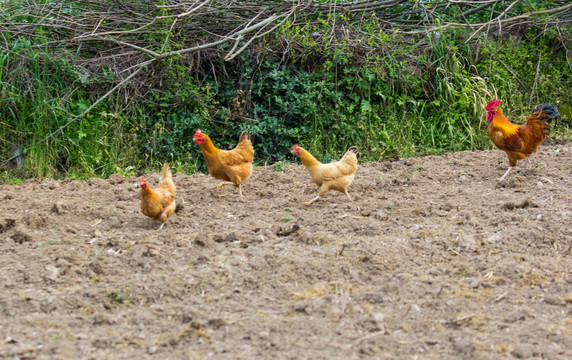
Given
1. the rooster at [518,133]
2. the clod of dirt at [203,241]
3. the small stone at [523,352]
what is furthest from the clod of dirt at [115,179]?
the small stone at [523,352]

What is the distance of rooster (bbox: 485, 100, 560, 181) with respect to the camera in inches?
248

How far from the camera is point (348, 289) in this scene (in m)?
3.72

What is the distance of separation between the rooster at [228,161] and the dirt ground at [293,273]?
0.24 metres

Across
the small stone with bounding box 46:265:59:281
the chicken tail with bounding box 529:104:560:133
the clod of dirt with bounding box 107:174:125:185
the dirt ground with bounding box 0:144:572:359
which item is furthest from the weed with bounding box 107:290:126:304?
the chicken tail with bounding box 529:104:560:133

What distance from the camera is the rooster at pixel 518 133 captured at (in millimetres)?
6293

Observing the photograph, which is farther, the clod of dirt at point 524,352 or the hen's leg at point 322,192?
the hen's leg at point 322,192

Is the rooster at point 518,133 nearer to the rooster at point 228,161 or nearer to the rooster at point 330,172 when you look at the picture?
the rooster at point 330,172

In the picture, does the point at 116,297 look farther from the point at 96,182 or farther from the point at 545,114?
the point at 545,114

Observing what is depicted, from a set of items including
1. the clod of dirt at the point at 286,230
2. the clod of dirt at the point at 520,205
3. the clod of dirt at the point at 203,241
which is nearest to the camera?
the clod of dirt at the point at 203,241

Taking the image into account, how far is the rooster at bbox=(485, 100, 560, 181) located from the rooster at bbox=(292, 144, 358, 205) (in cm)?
185

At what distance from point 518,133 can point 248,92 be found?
3.59 metres

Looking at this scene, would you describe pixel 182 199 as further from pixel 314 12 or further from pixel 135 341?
pixel 314 12

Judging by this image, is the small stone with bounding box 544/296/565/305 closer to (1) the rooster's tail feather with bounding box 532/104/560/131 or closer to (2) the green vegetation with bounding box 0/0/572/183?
(1) the rooster's tail feather with bounding box 532/104/560/131

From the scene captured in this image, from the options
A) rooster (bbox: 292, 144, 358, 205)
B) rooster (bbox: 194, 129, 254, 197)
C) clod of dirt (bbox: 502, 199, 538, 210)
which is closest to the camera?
clod of dirt (bbox: 502, 199, 538, 210)
